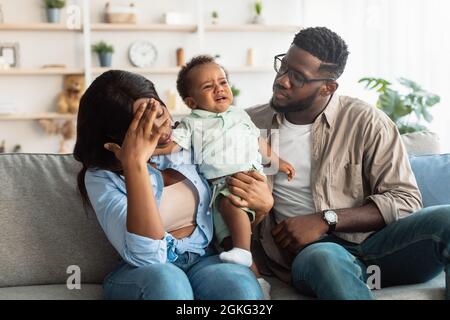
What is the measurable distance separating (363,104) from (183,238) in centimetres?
74

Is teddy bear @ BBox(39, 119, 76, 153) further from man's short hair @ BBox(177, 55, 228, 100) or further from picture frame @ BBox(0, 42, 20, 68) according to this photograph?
man's short hair @ BBox(177, 55, 228, 100)

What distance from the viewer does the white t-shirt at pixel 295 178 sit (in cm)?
212

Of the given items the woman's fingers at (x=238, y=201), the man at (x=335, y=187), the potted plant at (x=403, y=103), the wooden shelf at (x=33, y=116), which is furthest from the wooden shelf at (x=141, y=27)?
the woman's fingers at (x=238, y=201)

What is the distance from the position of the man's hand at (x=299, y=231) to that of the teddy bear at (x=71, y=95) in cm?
378

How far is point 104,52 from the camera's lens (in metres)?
5.53

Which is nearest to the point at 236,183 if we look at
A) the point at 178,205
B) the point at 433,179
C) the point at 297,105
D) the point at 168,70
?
the point at 178,205

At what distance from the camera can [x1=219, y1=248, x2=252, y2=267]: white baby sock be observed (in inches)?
72.6

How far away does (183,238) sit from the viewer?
1.88m

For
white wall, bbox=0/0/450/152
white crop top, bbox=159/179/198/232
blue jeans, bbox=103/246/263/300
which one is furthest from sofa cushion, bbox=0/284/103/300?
white wall, bbox=0/0/450/152

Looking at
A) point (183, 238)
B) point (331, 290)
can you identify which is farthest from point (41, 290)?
point (331, 290)

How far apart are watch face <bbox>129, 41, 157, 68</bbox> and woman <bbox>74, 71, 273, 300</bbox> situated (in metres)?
3.88

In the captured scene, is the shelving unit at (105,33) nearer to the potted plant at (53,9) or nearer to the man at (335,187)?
the potted plant at (53,9)

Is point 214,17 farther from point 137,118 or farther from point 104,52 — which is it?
point 137,118
